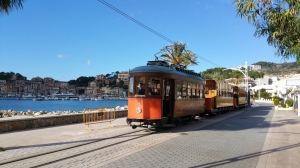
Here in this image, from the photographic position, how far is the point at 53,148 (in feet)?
32.4

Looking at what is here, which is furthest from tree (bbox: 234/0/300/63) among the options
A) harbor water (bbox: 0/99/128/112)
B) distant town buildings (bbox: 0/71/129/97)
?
distant town buildings (bbox: 0/71/129/97)

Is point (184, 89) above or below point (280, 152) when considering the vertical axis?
above

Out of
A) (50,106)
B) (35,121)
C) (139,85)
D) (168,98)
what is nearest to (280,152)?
(168,98)

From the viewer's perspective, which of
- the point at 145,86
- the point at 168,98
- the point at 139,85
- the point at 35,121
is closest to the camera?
the point at 145,86

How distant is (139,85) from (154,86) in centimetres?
74

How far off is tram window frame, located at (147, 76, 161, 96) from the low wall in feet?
19.4

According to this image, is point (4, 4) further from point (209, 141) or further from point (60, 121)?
point (60, 121)

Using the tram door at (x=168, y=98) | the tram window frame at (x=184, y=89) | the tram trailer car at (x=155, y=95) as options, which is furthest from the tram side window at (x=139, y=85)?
the tram window frame at (x=184, y=89)

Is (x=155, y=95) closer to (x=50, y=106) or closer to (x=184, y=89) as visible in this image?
(x=184, y=89)

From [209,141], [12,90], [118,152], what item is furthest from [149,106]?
[12,90]

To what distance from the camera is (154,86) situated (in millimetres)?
14398

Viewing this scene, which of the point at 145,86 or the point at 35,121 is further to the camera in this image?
the point at 35,121

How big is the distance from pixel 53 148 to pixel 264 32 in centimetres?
727

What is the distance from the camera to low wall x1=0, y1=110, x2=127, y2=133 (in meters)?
13.5
